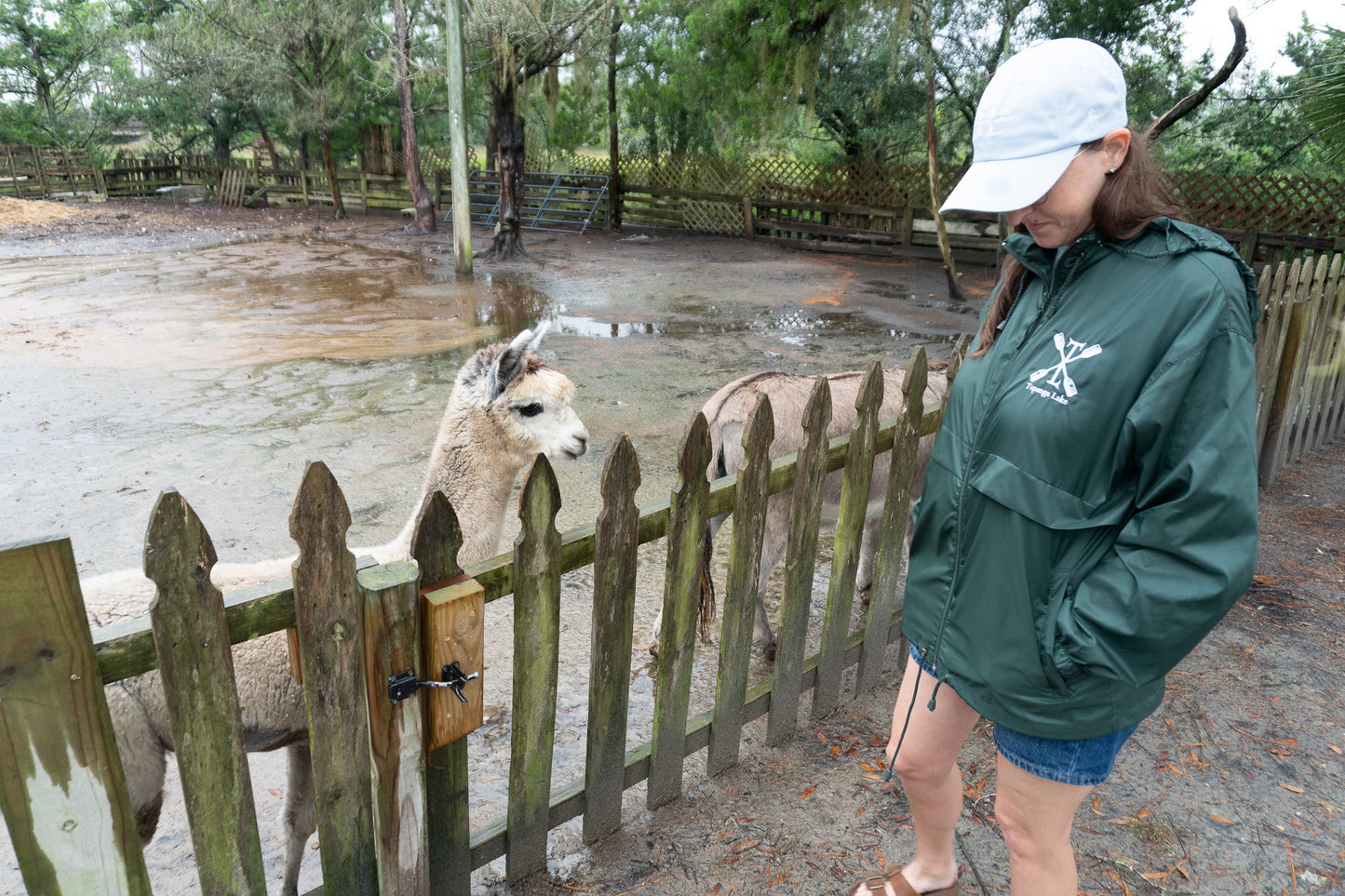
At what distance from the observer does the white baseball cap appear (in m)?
1.49

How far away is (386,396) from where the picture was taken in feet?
24.4

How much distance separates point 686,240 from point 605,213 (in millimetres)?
3517

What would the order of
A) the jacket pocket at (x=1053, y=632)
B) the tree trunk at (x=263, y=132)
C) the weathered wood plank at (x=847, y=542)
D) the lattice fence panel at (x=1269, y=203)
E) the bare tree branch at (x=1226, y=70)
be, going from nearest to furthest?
1. the jacket pocket at (x=1053, y=632)
2. the weathered wood plank at (x=847, y=542)
3. the bare tree branch at (x=1226, y=70)
4. the lattice fence panel at (x=1269, y=203)
5. the tree trunk at (x=263, y=132)

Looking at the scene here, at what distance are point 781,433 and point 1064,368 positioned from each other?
2.26m

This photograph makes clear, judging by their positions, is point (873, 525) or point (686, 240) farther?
point (686, 240)

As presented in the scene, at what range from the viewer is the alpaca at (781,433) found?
3650 mm

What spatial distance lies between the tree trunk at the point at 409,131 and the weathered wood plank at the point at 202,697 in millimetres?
17491

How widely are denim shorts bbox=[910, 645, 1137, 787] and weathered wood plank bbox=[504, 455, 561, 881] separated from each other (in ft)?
3.72

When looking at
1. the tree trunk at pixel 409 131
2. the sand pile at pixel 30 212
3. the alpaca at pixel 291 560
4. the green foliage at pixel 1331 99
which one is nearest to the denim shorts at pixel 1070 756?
the alpaca at pixel 291 560

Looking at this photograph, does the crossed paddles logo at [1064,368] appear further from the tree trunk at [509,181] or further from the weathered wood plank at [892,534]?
the tree trunk at [509,181]

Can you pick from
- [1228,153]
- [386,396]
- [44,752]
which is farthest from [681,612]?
[1228,153]

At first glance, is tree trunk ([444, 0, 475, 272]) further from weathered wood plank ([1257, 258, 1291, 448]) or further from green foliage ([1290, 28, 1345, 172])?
weathered wood plank ([1257, 258, 1291, 448])

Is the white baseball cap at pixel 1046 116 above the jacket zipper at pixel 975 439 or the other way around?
above

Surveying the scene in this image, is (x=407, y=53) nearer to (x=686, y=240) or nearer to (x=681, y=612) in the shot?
(x=686, y=240)
